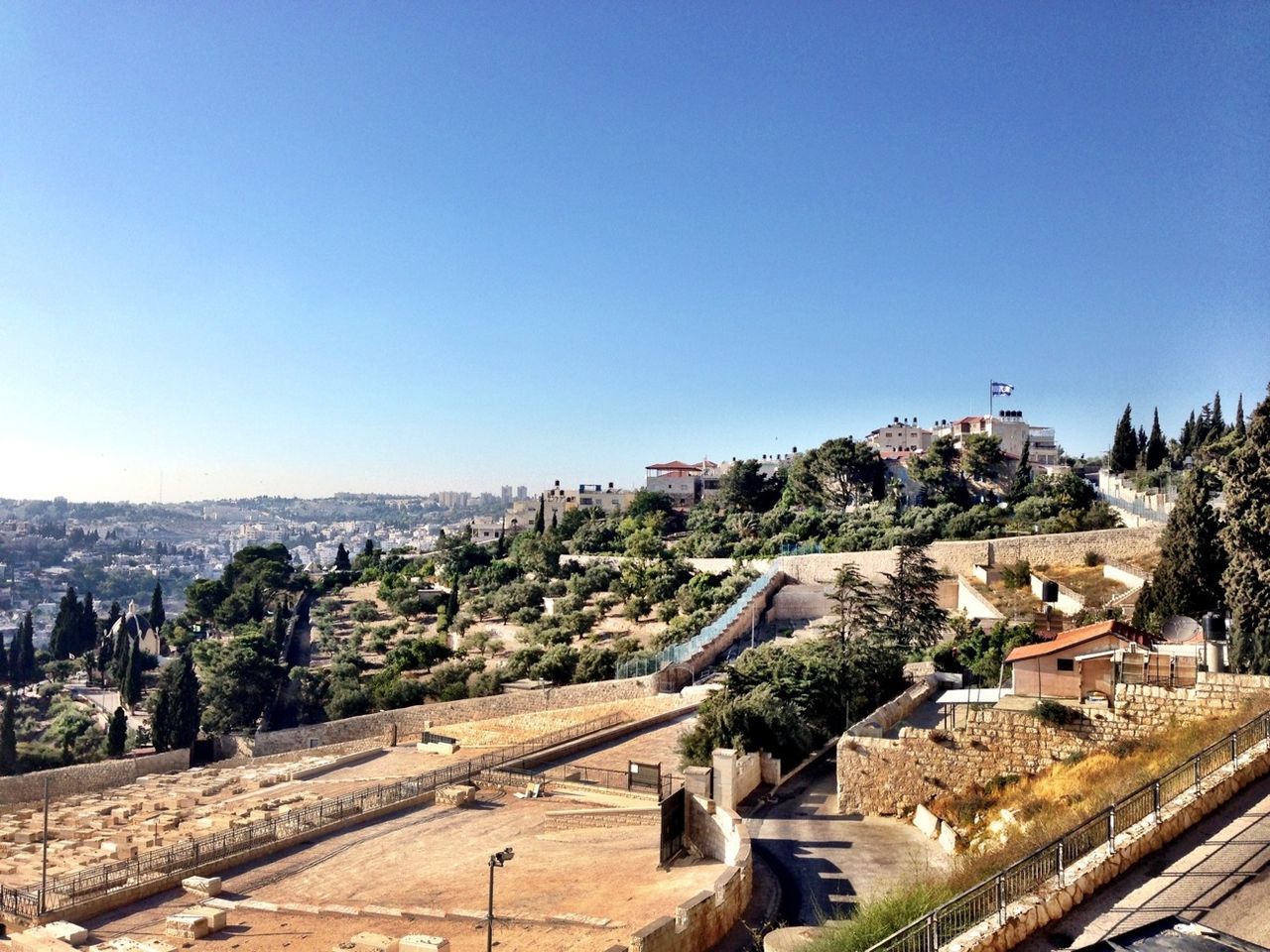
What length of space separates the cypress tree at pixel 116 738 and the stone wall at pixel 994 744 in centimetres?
3555

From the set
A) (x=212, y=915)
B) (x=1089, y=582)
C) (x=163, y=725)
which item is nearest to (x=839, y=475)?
(x=1089, y=582)

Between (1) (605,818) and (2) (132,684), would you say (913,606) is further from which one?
(2) (132,684)

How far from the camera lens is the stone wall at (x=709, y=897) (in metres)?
9.76

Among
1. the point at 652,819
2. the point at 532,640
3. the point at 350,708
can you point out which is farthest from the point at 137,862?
the point at 532,640

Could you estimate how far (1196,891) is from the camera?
23.8 ft

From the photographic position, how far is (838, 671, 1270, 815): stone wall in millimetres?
13156

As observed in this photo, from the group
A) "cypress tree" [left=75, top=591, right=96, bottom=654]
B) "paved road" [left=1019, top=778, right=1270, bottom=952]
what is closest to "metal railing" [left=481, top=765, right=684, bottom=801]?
"paved road" [left=1019, top=778, right=1270, bottom=952]

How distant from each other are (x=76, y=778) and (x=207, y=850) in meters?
16.9

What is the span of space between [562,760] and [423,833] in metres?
5.52

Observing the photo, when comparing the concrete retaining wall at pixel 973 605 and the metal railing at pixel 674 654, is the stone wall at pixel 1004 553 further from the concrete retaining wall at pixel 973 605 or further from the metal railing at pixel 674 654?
the metal railing at pixel 674 654

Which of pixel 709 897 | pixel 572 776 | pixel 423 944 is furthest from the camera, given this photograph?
pixel 572 776

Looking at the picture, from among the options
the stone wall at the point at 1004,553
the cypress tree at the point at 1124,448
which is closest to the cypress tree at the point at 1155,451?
the cypress tree at the point at 1124,448

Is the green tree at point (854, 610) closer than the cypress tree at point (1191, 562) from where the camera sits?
No

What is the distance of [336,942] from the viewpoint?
1266cm
